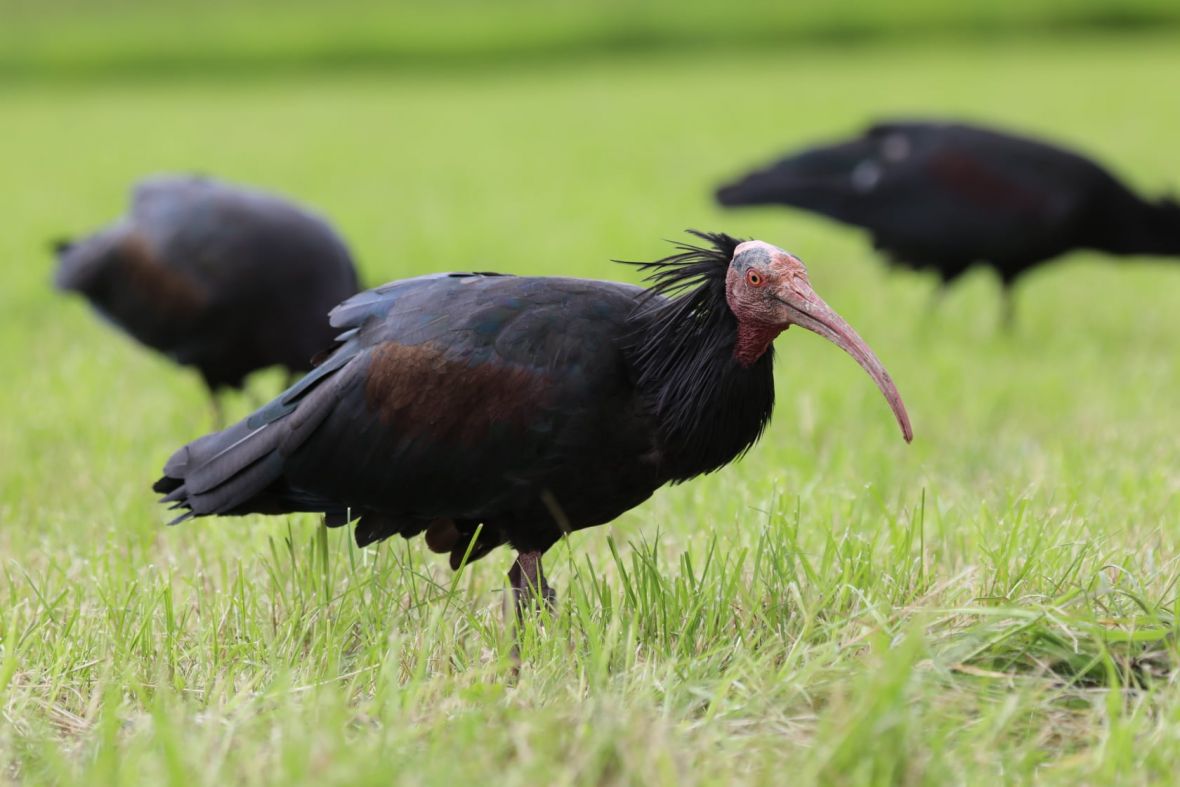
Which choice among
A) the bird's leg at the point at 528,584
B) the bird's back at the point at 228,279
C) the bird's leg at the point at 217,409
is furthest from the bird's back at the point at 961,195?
the bird's leg at the point at 528,584

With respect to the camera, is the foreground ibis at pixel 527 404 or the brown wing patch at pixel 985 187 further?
the brown wing patch at pixel 985 187

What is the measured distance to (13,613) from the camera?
317cm

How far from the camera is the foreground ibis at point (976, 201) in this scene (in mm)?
7105

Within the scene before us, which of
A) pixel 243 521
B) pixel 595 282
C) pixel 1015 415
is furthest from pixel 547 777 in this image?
pixel 1015 415

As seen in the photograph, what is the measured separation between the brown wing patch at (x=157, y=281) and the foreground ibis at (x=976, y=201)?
3369 millimetres

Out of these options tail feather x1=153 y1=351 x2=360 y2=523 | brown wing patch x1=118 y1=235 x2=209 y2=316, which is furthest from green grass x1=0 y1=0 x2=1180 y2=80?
tail feather x1=153 y1=351 x2=360 y2=523

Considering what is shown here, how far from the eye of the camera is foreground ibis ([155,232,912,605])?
3104 millimetres

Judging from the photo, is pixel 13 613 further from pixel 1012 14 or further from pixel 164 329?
pixel 1012 14

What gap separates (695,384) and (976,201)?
449 centimetres

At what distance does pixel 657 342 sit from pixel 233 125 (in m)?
17.1

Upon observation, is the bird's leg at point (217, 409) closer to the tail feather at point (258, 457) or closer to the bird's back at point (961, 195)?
the tail feather at point (258, 457)

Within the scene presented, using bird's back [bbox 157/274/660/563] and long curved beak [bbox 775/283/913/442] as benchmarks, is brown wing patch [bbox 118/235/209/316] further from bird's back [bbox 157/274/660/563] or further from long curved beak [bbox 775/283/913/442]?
long curved beak [bbox 775/283/913/442]

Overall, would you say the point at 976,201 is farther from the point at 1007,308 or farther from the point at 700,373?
the point at 700,373

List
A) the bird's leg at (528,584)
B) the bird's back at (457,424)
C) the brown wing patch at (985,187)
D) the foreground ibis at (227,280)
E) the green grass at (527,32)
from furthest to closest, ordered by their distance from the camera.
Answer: the green grass at (527,32)
the brown wing patch at (985,187)
the foreground ibis at (227,280)
the bird's leg at (528,584)
the bird's back at (457,424)
